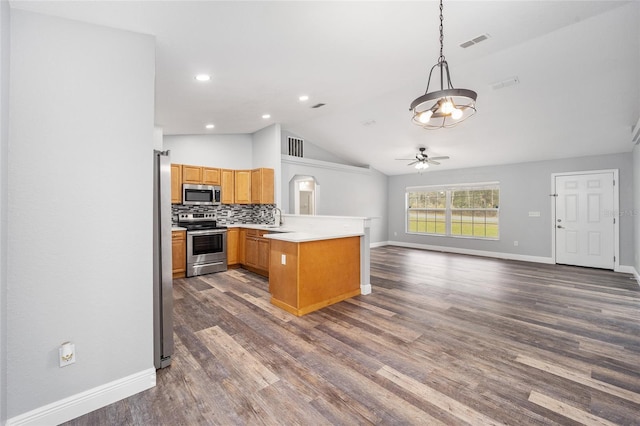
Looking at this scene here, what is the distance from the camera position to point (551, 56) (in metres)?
3.42

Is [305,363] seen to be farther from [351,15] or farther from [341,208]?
[341,208]

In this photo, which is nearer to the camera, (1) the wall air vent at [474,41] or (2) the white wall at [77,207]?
(2) the white wall at [77,207]

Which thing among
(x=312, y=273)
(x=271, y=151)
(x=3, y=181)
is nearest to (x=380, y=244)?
(x=271, y=151)

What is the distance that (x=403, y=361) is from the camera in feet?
7.87

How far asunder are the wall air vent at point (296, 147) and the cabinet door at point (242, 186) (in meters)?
1.33

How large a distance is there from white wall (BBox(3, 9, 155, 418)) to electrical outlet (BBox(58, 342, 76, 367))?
0.03 m

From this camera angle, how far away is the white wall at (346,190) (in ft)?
23.2

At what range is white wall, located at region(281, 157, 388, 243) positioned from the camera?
23.2 ft

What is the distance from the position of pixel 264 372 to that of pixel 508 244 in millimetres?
7205

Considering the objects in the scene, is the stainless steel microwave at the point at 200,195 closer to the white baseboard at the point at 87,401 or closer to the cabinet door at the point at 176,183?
the cabinet door at the point at 176,183

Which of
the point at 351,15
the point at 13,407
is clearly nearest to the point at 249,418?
the point at 13,407

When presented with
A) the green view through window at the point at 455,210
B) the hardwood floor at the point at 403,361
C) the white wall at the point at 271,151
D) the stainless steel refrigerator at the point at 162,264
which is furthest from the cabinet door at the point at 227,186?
the green view through window at the point at 455,210

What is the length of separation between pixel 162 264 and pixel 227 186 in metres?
4.02

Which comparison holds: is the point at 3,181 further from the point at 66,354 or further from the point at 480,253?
the point at 480,253
